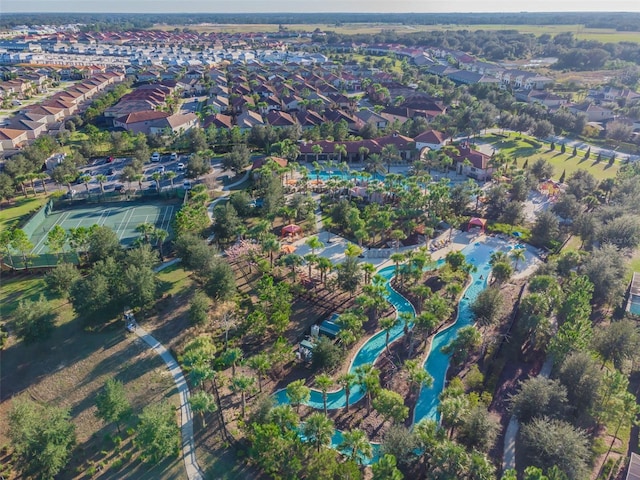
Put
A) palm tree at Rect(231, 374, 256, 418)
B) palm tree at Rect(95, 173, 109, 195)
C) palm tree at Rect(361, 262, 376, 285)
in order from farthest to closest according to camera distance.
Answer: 1. palm tree at Rect(95, 173, 109, 195)
2. palm tree at Rect(361, 262, 376, 285)
3. palm tree at Rect(231, 374, 256, 418)

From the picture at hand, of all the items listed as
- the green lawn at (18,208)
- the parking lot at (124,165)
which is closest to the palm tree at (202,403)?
the green lawn at (18,208)

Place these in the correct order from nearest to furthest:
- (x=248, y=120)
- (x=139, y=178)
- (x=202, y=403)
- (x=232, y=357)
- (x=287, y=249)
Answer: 1. (x=202, y=403)
2. (x=232, y=357)
3. (x=287, y=249)
4. (x=139, y=178)
5. (x=248, y=120)

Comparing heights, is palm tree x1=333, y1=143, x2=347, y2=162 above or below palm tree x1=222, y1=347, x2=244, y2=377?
above

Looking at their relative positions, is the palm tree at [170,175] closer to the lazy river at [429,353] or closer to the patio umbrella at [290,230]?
the patio umbrella at [290,230]

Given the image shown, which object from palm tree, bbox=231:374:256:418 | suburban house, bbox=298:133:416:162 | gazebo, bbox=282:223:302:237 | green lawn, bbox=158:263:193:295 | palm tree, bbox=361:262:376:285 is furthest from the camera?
suburban house, bbox=298:133:416:162

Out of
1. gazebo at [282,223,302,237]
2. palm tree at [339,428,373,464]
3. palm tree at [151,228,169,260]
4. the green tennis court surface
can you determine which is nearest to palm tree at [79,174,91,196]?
the green tennis court surface

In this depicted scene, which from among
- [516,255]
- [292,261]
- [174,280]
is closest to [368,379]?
[292,261]

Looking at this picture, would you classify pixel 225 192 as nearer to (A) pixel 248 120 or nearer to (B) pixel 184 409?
(A) pixel 248 120

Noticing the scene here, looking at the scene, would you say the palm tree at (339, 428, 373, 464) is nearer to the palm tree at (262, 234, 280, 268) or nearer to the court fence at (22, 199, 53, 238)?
the palm tree at (262, 234, 280, 268)
